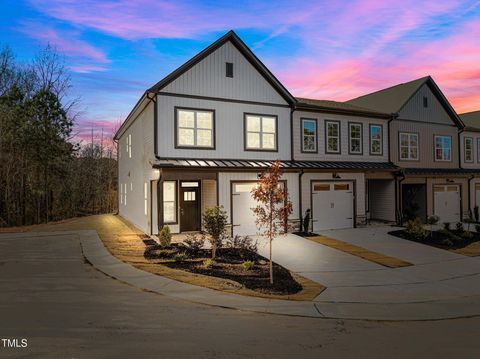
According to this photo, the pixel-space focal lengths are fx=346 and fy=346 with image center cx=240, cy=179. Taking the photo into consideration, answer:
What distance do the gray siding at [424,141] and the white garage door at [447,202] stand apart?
157cm

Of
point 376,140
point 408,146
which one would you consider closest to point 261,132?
point 376,140

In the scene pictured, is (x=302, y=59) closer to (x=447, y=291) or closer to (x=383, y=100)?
(x=383, y=100)

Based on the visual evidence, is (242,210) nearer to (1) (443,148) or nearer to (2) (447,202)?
(2) (447,202)

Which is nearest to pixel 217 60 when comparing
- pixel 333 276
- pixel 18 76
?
pixel 333 276

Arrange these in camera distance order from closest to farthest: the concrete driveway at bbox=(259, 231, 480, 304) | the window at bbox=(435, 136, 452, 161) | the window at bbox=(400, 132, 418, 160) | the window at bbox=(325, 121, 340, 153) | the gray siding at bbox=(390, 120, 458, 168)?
1. the concrete driveway at bbox=(259, 231, 480, 304)
2. the window at bbox=(325, 121, 340, 153)
3. the gray siding at bbox=(390, 120, 458, 168)
4. the window at bbox=(400, 132, 418, 160)
5. the window at bbox=(435, 136, 452, 161)

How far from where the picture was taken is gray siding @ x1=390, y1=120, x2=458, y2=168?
21234 millimetres

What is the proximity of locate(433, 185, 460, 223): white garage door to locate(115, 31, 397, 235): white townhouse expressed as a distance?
4.99m

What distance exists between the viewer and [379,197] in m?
21.6

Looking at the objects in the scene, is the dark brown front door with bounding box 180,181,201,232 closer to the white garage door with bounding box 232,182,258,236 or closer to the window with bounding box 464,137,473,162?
the white garage door with bounding box 232,182,258,236

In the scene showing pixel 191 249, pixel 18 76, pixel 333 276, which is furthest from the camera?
pixel 18 76

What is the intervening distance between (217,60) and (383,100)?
43.8ft

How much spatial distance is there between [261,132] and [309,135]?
9.89 ft

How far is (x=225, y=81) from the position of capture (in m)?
16.3

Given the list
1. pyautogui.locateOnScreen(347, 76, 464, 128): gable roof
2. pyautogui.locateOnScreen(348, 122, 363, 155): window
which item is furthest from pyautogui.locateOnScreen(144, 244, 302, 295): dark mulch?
pyautogui.locateOnScreen(347, 76, 464, 128): gable roof
